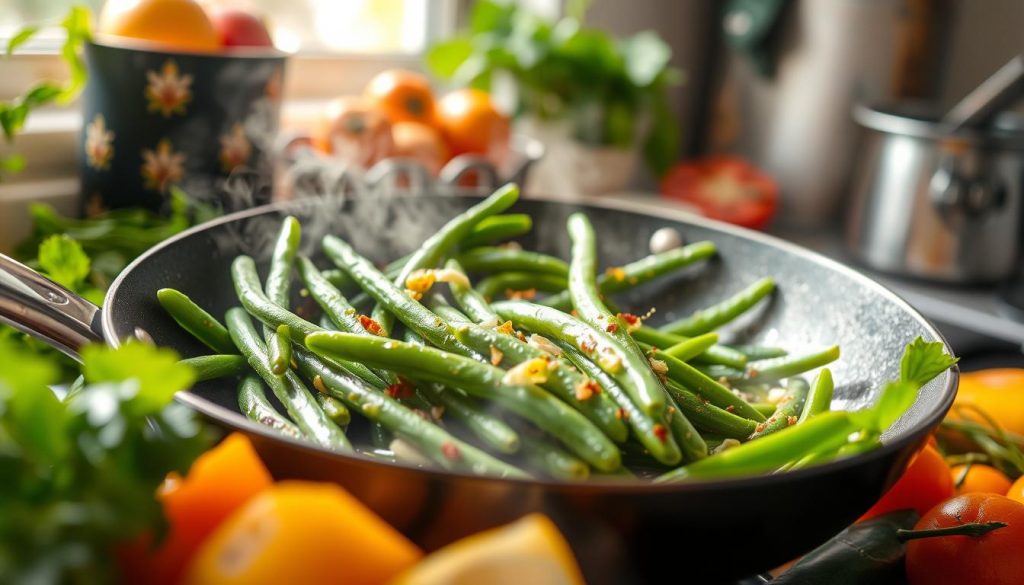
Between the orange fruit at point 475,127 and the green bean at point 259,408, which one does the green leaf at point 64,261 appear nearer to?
the green bean at point 259,408

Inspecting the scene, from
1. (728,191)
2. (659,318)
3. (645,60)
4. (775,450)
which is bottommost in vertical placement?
(728,191)

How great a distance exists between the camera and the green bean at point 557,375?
2.13ft

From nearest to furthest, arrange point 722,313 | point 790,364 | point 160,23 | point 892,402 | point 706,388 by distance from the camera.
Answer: point 892,402
point 706,388
point 790,364
point 722,313
point 160,23

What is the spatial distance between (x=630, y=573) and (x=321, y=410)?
0.29 metres

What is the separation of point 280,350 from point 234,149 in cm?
64

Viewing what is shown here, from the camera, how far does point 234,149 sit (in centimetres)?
130

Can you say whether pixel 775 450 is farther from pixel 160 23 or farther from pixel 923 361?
pixel 160 23

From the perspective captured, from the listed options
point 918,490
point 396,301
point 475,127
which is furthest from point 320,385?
point 475,127

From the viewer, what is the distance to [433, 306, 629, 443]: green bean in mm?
648

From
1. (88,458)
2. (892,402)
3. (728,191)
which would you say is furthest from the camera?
(728,191)

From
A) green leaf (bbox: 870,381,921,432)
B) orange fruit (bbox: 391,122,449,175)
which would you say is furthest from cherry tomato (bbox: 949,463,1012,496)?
orange fruit (bbox: 391,122,449,175)

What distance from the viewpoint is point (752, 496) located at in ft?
1.66

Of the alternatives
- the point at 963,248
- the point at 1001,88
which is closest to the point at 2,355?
the point at 1001,88

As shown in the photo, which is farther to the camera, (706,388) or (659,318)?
(659,318)
